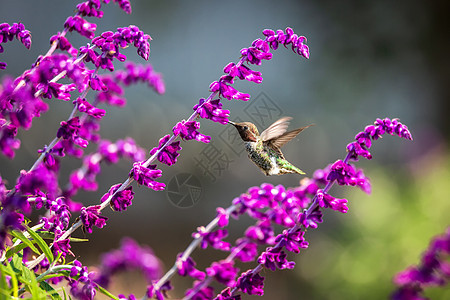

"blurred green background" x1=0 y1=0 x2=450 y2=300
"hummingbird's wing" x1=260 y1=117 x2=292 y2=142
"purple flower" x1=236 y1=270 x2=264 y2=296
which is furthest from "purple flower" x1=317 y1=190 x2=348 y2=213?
"blurred green background" x1=0 y1=0 x2=450 y2=300

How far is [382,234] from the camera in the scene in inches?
141

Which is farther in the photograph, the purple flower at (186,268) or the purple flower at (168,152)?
the purple flower at (168,152)

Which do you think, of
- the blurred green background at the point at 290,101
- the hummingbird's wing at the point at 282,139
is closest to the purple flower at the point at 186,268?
the hummingbird's wing at the point at 282,139

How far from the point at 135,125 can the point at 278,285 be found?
98.9 inches

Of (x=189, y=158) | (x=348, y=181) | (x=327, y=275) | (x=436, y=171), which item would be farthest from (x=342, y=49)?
(x=348, y=181)

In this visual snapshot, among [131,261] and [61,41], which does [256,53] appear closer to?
[61,41]

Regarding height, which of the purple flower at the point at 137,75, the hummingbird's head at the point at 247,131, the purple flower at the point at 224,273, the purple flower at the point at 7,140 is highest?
the hummingbird's head at the point at 247,131

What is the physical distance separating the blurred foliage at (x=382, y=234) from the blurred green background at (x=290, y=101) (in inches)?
0.7

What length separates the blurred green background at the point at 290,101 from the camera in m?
4.43

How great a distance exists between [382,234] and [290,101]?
3004mm

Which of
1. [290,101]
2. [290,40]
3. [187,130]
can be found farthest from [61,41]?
[290,101]

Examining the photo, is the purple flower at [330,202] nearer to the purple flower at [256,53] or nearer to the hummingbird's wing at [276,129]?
the purple flower at [256,53]

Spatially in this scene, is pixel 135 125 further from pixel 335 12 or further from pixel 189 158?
pixel 335 12

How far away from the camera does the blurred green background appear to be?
174 inches
